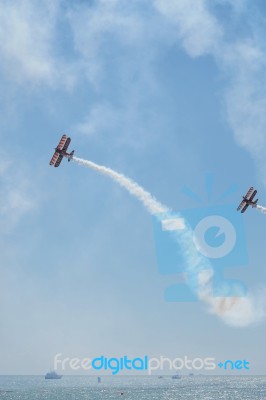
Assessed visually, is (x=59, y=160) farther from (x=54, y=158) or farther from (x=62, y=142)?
(x=62, y=142)

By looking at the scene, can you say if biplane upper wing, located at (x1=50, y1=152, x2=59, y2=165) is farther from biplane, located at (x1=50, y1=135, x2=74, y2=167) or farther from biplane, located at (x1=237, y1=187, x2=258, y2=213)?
biplane, located at (x1=237, y1=187, x2=258, y2=213)

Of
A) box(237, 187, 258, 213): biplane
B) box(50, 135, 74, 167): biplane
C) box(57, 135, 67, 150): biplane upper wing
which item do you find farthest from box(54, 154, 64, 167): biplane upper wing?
box(237, 187, 258, 213): biplane

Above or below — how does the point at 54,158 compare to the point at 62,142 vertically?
below

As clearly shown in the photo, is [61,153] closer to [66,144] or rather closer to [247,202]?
[66,144]

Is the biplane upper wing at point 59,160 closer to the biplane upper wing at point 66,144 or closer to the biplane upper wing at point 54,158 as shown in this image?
the biplane upper wing at point 54,158

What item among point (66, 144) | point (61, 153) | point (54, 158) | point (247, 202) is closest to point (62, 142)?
point (66, 144)

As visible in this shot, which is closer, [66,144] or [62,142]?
[62,142]

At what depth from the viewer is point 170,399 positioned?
7544 inches

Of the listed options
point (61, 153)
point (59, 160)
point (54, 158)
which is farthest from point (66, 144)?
point (54, 158)

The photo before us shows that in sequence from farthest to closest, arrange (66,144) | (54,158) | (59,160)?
1. (66,144)
2. (59,160)
3. (54,158)

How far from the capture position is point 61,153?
8012 centimetres

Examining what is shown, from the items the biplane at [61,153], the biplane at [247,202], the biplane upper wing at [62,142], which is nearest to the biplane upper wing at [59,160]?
the biplane at [61,153]

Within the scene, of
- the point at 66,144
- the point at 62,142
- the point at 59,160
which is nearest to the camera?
the point at 59,160

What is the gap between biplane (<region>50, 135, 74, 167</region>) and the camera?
79.8 meters
